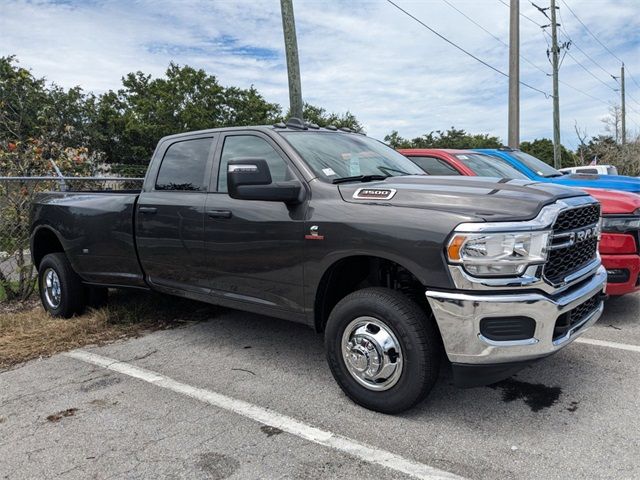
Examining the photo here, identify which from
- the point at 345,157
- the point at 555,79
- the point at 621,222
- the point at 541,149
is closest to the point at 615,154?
the point at 555,79

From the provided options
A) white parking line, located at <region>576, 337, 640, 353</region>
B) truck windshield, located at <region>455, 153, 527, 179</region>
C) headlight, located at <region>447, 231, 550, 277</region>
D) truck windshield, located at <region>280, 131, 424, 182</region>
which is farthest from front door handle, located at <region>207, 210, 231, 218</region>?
truck windshield, located at <region>455, 153, 527, 179</region>

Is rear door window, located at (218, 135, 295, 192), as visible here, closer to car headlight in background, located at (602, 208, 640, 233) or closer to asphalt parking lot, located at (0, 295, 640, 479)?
asphalt parking lot, located at (0, 295, 640, 479)

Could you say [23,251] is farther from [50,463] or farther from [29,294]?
[50,463]

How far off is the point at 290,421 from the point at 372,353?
662 mm

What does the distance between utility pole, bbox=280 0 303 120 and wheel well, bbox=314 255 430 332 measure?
5.95 meters

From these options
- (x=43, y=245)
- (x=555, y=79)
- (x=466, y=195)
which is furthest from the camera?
(x=555, y=79)

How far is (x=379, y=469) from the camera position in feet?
8.92

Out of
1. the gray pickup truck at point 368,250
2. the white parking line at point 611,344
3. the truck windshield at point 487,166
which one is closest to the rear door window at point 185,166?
the gray pickup truck at point 368,250

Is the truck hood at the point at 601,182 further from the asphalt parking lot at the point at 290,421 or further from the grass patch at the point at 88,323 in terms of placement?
the grass patch at the point at 88,323

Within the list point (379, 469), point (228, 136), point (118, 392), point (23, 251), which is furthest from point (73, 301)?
point (379, 469)

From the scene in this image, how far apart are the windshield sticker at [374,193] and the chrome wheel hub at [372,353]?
0.77 metres

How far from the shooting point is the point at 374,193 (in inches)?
134

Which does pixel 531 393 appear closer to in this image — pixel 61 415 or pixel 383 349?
pixel 383 349

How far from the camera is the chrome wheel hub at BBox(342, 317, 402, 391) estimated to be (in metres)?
3.19
